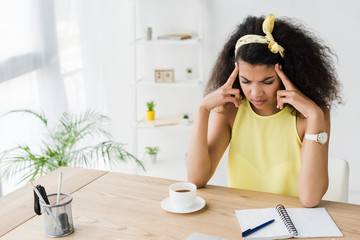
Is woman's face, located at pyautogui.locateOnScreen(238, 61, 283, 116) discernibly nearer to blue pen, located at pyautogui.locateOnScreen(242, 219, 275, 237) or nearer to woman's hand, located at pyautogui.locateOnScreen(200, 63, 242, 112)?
woman's hand, located at pyautogui.locateOnScreen(200, 63, 242, 112)

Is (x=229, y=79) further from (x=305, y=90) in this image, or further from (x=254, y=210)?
(x=254, y=210)

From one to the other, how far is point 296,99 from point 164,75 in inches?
59.2

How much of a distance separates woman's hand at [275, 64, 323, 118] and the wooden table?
0.30 metres

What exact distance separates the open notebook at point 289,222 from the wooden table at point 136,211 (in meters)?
0.03

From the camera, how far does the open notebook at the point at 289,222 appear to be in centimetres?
118

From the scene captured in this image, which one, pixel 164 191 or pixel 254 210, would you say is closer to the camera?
pixel 254 210

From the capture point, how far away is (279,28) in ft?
5.02

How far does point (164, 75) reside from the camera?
2.87 meters

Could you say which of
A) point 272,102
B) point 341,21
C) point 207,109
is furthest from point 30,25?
point 341,21

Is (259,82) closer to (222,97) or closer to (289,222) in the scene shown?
(222,97)

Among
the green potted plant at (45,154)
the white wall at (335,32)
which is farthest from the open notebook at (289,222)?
the white wall at (335,32)

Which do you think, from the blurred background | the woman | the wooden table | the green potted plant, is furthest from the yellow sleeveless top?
the blurred background

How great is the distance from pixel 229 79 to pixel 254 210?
0.49 m

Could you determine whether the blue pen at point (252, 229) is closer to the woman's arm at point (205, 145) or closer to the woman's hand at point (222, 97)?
the woman's arm at point (205, 145)
